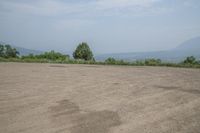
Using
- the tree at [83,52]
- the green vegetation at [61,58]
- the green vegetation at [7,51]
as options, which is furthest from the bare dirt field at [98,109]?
the green vegetation at [7,51]

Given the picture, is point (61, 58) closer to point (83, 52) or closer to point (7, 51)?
point (83, 52)

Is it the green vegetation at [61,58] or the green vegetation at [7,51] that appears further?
the green vegetation at [7,51]

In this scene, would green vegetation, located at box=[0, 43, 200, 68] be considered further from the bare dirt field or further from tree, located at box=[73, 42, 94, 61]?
the bare dirt field

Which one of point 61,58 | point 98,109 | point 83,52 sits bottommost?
point 98,109

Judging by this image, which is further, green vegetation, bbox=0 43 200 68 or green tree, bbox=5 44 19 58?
green tree, bbox=5 44 19 58

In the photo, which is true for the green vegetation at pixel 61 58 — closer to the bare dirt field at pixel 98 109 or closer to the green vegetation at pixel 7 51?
the green vegetation at pixel 7 51

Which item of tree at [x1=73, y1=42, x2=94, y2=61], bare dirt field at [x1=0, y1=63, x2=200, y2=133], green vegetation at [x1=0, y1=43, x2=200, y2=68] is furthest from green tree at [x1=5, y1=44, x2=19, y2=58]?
bare dirt field at [x1=0, y1=63, x2=200, y2=133]

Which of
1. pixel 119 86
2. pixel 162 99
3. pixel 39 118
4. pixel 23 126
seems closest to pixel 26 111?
pixel 39 118

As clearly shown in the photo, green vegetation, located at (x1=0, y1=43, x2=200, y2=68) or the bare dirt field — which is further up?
green vegetation, located at (x1=0, y1=43, x2=200, y2=68)

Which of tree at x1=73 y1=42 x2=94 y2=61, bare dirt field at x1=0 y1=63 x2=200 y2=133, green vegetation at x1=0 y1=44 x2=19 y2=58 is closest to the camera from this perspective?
bare dirt field at x1=0 y1=63 x2=200 y2=133

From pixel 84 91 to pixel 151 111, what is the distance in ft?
13.6

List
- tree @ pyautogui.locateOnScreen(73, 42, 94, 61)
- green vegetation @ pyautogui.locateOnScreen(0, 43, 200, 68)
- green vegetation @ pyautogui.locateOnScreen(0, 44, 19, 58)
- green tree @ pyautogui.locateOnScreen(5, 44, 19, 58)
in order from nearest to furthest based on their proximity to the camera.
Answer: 1. green vegetation @ pyautogui.locateOnScreen(0, 43, 200, 68)
2. tree @ pyautogui.locateOnScreen(73, 42, 94, 61)
3. green vegetation @ pyautogui.locateOnScreen(0, 44, 19, 58)
4. green tree @ pyautogui.locateOnScreen(5, 44, 19, 58)

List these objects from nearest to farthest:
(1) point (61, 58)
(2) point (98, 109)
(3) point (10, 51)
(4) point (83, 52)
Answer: (2) point (98, 109) → (1) point (61, 58) → (4) point (83, 52) → (3) point (10, 51)

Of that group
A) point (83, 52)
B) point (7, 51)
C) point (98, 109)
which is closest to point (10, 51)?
point (7, 51)
